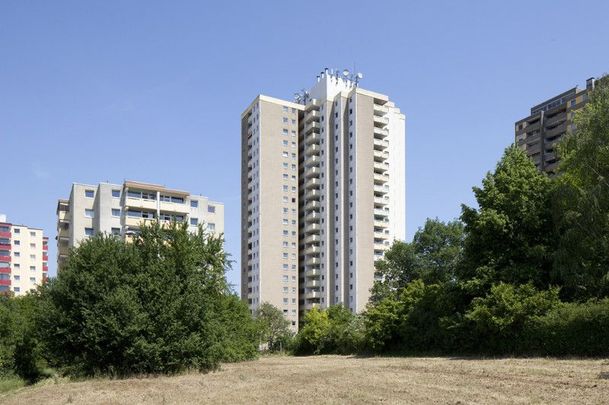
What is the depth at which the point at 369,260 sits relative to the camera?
112438 mm

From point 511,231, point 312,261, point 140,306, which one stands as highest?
point 511,231

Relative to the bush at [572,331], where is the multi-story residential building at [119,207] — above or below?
above

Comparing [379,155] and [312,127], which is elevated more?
[312,127]

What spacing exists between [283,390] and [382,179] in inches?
3858

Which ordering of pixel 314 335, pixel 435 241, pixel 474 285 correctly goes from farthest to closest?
pixel 435 241, pixel 314 335, pixel 474 285

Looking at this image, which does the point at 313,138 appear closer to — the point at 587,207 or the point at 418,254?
the point at 418,254

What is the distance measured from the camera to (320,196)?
12044 cm

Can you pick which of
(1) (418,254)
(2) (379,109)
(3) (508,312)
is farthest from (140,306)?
(2) (379,109)

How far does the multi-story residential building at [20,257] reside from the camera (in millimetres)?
157000

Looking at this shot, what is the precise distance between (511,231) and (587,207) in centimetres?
595

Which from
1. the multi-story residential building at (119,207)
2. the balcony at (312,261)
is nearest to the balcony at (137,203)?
the multi-story residential building at (119,207)

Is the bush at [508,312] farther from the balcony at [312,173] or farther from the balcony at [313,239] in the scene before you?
the balcony at [312,173]

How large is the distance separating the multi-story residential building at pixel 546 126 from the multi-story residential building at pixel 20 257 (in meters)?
127

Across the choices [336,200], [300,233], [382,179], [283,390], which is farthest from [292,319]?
[283,390]
